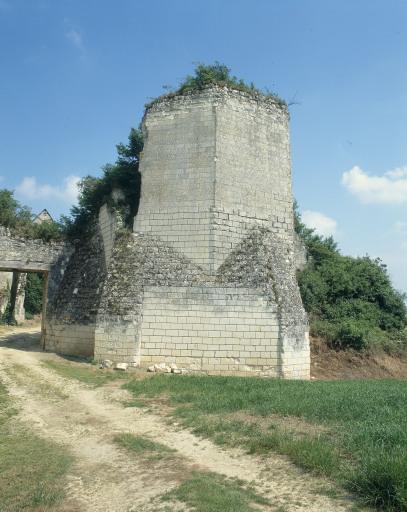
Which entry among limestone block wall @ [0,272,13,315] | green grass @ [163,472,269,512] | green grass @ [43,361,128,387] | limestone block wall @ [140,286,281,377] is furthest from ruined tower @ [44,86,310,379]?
limestone block wall @ [0,272,13,315]

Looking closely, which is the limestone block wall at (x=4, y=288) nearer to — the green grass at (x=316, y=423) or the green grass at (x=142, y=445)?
the green grass at (x=316, y=423)

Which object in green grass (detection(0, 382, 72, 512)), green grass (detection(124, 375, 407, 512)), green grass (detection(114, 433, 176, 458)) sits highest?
green grass (detection(124, 375, 407, 512))

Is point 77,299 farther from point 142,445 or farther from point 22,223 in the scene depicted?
point 142,445

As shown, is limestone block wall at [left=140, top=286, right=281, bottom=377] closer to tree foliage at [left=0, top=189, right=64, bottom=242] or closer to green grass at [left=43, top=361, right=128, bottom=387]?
green grass at [left=43, top=361, right=128, bottom=387]

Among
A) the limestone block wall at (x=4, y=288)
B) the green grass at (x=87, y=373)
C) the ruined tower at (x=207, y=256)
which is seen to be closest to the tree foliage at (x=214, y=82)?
the ruined tower at (x=207, y=256)

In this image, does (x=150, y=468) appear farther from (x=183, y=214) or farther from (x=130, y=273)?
(x=183, y=214)

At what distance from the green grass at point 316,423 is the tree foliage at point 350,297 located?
228 inches

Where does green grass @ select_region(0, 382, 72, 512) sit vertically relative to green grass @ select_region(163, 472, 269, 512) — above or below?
below

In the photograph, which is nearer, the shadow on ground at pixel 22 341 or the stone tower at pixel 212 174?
the stone tower at pixel 212 174

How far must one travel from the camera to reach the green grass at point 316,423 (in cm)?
416

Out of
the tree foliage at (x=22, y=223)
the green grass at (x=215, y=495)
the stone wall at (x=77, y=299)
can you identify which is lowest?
the green grass at (x=215, y=495)

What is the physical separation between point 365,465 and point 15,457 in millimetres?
4103

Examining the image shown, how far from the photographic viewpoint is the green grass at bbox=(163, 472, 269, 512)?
3979mm

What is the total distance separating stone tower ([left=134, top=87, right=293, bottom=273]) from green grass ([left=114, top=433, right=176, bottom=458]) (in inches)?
238
